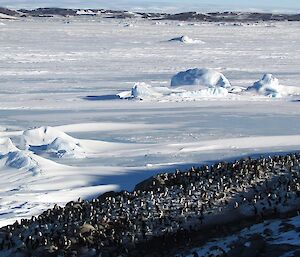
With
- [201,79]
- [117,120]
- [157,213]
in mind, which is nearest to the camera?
[157,213]

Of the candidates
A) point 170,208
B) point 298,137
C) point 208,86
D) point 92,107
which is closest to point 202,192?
point 170,208

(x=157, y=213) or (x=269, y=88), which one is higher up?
(x=157, y=213)

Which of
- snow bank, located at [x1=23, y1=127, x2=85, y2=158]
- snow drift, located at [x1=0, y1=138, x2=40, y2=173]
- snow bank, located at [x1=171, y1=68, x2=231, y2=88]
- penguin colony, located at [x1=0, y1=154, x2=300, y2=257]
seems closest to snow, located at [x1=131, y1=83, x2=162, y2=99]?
snow bank, located at [x1=171, y1=68, x2=231, y2=88]

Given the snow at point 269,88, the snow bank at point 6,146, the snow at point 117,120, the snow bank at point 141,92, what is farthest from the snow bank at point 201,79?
the snow bank at point 6,146

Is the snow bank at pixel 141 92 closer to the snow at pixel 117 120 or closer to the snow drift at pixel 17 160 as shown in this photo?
the snow at pixel 117 120

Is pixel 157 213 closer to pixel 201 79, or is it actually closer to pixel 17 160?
pixel 17 160

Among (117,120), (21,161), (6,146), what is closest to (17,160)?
(21,161)

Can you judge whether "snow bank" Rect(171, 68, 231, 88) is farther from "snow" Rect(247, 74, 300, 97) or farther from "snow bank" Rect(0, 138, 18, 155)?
"snow bank" Rect(0, 138, 18, 155)
